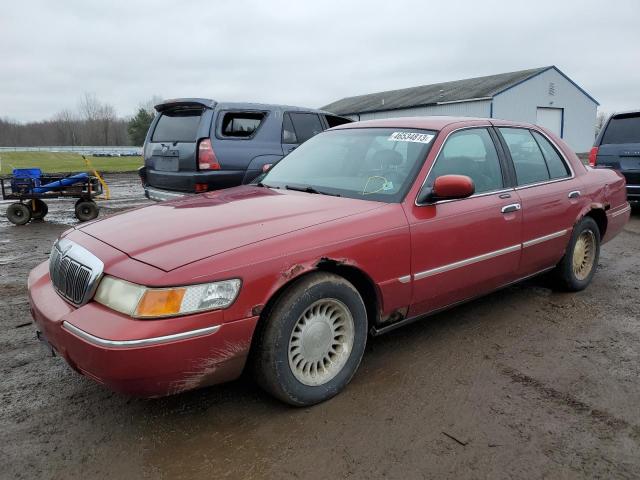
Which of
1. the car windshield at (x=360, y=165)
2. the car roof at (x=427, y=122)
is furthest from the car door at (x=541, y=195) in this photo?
the car windshield at (x=360, y=165)

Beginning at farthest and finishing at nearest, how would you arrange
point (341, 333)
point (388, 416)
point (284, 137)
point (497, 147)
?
1. point (284, 137)
2. point (497, 147)
3. point (341, 333)
4. point (388, 416)

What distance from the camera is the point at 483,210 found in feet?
11.8

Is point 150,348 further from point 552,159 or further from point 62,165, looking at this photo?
point 62,165

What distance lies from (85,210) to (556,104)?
3226cm

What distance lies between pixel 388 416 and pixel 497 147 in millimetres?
2333

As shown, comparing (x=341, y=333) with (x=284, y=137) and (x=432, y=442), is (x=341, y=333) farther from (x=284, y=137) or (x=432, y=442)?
(x=284, y=137)

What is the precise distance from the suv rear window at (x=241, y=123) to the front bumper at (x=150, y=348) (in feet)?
16.0

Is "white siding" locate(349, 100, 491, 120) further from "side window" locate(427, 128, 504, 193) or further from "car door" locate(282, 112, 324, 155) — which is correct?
"side window" locate(427, 128, 504, 193)

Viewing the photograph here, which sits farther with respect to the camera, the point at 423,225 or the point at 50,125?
the point at 50,125

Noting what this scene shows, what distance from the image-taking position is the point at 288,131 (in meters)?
7.79

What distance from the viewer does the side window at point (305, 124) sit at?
7933 millimetres

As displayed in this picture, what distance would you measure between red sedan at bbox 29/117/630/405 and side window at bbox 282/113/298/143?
346 centimetres

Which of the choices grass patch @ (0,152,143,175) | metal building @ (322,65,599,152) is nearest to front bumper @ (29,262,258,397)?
grass patch @ (0,152,143,175)

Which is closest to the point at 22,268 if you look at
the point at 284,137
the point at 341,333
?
the point at 284,137
